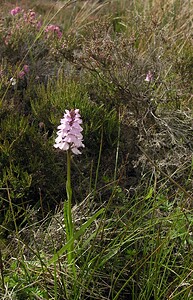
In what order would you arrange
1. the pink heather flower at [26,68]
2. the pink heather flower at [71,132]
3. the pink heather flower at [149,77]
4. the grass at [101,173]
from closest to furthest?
the pink heather flower at [71,132], the grass at [101,173], the pink heather flower at [149,77], the pink heather flower at [26,68]

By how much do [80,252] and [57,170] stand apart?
80cm

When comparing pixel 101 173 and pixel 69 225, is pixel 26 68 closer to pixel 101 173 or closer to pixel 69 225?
pixel 101 173

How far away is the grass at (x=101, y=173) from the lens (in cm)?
183

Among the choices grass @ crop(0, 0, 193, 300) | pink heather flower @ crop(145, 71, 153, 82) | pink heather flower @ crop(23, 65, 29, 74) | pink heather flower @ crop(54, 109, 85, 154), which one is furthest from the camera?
pink heather flower @ crop(23, 65, 29, 74)

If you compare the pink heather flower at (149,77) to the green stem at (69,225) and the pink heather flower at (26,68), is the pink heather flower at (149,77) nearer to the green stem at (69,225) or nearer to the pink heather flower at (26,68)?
the pink heather flower at (26,68)

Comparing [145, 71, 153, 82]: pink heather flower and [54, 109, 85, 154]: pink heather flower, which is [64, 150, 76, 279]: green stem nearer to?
[54, 109, 85, 154]: pink heather flower

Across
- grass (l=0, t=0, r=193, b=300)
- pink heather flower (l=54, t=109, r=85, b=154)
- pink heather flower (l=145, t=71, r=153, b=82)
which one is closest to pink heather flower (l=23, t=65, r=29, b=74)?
grass (l=0, t=0, r=193, b=300)

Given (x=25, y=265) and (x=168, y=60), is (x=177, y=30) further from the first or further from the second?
(x=25, y=265)

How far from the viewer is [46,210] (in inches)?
97.3

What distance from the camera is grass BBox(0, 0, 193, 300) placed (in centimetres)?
183

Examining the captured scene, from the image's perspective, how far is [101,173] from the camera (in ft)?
8.76

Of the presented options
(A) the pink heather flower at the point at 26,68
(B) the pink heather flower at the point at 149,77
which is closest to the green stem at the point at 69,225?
(B) the pink heather flower at the point at 149,77

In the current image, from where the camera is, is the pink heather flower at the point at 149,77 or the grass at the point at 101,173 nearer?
the grass at the point at 101,173

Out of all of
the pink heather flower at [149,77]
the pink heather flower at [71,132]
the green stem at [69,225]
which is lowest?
the green stem at [69,225]
